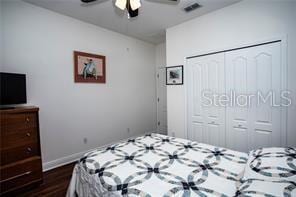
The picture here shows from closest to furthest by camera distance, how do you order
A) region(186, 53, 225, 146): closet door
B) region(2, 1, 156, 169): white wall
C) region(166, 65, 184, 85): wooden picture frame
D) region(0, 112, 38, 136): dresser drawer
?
region(0, 112, 38, 136): dresser drawer, region(2, 1, 156, 169): white wall, region(186, 53, 225, 146): closet door, region(166, 65, 184, 85): wooden picture frame

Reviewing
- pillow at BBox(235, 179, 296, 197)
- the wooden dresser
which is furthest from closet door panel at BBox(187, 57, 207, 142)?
the wooden dresser

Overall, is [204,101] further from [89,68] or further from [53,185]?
[53,185]

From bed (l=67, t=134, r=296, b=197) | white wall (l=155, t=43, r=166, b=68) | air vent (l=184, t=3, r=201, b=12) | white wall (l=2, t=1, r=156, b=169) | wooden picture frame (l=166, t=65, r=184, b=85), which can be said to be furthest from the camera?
white wall (l=155, t=43, r=166, b=68)

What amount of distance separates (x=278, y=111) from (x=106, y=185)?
8.07 feet

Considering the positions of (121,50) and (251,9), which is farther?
(121,50)

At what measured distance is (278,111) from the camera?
2291 mm

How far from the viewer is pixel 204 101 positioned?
306 cm

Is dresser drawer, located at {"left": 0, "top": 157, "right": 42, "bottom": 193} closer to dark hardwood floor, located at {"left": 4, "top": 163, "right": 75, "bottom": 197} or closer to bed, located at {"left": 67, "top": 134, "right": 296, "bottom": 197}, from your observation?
dark hardwood floor, located at {"left": 4, "top": 163, "right": 75, "bottom": 197}

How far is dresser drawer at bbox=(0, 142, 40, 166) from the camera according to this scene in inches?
77.2

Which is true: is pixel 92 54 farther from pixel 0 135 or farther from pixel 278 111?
pixel 278 111

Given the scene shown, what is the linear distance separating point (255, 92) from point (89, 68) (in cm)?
298

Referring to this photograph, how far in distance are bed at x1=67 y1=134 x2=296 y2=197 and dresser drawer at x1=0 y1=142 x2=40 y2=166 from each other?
3.24ft

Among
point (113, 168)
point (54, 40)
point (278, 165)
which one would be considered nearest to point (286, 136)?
point (278, 165)

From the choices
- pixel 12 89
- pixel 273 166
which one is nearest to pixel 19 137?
pixel 12 89
